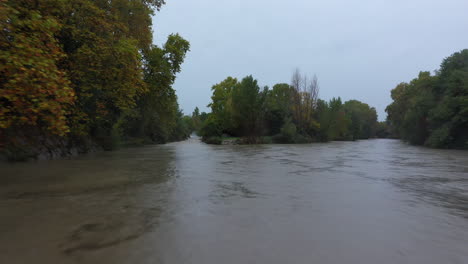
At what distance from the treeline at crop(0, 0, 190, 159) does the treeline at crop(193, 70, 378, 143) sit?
16.8 metres

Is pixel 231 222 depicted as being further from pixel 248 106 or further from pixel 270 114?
pixel 270 114

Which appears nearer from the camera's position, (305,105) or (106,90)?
(106,90)

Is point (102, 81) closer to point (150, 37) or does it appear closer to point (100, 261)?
point (150, 37)

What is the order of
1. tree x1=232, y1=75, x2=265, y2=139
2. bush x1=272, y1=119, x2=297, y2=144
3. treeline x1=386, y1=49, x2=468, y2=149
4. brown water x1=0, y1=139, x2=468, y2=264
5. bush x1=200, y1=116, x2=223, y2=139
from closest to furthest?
brown water x1=0, y1=139, x2=468, y2=264 < treeline x1=386, y1=49, x2=468, y2=149 < tree x1=232, y1=75, x2=265, y2=139 < bush x1=272, y1=119, x2=297, y2=144 < bush x1=200, y1=116, x2=223, y2=139

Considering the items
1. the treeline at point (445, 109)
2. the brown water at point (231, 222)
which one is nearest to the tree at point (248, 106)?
the treeline at point (445, 109)

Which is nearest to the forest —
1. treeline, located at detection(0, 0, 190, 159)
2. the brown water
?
treeline, located at detection(0, 0, 190, 159)

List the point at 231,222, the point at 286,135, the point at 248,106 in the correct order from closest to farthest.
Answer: the point at 231,222
the point at 248,106
the point at 286,135

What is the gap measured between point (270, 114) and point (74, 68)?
36.2 meters

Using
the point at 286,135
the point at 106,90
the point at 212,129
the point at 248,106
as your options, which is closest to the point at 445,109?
the point at 286,135

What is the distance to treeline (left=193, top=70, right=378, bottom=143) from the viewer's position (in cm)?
3931

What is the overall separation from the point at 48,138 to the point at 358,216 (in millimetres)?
15990

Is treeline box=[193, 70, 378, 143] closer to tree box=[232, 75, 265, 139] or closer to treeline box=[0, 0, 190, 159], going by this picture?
tree box=[232, 75, 265, 139]

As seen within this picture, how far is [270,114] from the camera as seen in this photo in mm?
45375

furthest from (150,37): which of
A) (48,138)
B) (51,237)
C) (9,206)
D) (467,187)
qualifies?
(467,187)
